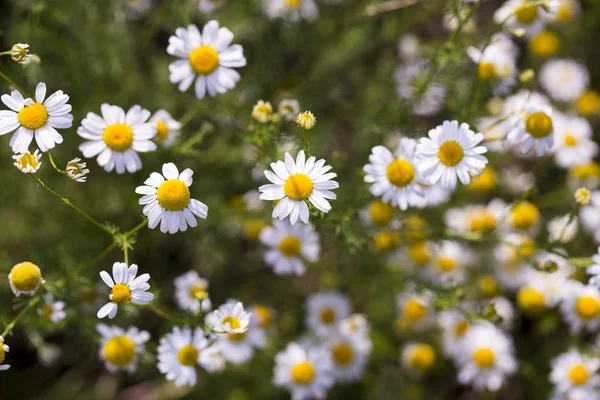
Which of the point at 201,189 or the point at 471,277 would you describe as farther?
the point at 471,277

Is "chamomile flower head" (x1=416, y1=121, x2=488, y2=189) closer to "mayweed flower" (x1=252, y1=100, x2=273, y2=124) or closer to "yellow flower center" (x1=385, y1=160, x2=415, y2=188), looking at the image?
"yellow flower center" (x1=385, y1=160, x2=415, y2=188)

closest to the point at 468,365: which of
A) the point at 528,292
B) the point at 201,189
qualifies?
the point at 528,292

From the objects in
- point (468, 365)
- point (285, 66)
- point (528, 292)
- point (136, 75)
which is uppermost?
point (285, 66)

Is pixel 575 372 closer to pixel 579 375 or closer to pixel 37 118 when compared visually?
pixel 579 375

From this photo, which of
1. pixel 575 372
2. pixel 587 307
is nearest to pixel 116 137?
pixel 587 307

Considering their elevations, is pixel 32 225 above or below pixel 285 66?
below

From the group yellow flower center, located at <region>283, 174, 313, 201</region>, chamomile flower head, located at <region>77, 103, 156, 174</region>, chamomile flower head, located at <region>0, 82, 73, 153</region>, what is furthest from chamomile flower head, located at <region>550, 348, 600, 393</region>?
chamomile flower head, located at <region>0, 82, 73, 153</region>

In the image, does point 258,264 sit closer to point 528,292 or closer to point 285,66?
point 285,66
